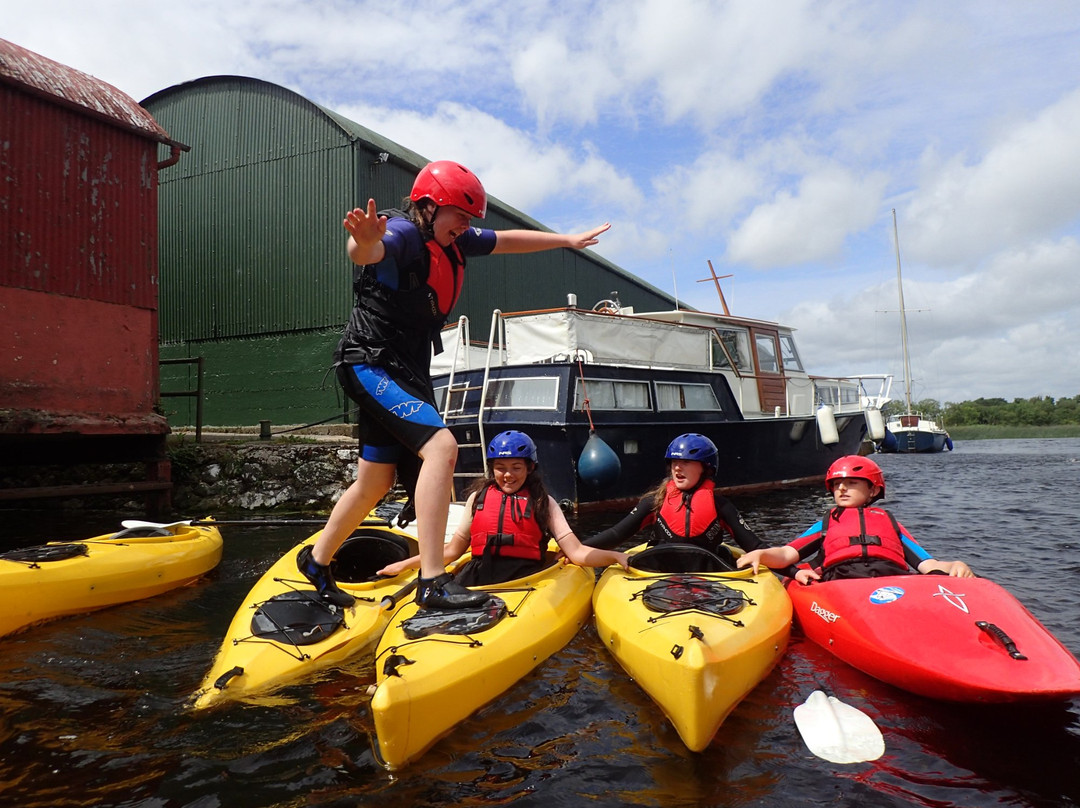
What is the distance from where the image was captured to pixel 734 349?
1484 cm

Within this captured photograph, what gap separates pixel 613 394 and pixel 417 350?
26.9 feet

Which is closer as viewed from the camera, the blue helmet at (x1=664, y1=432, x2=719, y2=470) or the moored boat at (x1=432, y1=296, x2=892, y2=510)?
the blue helmet at (x1=664, y1=432, x2=719, y2=470)

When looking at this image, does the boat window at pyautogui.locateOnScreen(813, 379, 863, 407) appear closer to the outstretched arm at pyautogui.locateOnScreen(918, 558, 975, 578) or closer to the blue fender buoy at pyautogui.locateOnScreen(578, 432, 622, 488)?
the blue fender buoy at pyautogui.locateOnScreen(578, 432, 622, 488)

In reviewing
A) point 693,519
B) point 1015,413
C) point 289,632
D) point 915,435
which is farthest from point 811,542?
point 1015,413

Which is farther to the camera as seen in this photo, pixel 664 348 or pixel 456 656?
pixel 664 348

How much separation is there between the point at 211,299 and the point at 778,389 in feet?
43.1

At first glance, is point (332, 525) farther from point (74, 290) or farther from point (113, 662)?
point (74, 290)

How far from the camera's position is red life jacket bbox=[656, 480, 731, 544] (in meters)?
5.17

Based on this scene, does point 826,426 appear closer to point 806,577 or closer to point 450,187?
point 806,577

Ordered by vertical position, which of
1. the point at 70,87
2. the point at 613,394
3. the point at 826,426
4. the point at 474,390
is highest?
the point at 70,87

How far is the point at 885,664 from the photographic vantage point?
Result: 3936 millimetres

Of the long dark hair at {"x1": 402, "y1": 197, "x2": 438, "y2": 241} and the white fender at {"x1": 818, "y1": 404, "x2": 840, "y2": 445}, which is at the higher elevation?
the long dark hair at {"x1": 402, "y1": 197, "x2": 438, "y2": 241}

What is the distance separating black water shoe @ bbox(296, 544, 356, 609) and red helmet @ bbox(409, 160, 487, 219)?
2128 millimetres

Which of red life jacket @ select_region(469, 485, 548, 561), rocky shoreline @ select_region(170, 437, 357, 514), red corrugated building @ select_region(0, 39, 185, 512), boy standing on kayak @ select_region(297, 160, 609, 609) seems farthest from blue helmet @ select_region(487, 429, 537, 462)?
red corrugated building @ select_region(0, 39, 185, 512)
